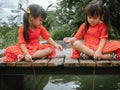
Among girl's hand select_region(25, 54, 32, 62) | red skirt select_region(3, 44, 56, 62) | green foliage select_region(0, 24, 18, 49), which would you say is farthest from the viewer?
green foliage select_region(0, 24, 18, 49)

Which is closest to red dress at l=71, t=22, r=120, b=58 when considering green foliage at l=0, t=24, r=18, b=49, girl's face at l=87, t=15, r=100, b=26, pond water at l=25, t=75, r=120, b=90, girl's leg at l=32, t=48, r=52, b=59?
girl's face at l=87, t=15, r=100, b=26

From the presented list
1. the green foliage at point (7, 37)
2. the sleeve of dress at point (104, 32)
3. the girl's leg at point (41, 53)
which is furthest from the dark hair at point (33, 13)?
the green foliage at point (7, 37)

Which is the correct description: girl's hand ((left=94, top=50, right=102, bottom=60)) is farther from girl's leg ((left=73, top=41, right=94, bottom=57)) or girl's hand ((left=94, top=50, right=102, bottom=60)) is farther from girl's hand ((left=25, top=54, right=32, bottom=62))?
girl's hand ((left=25, top=54, right=32, bottom=62))

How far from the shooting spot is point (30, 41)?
4.29 m

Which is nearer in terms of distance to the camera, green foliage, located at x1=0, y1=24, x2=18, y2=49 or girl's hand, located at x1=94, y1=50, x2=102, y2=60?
girl's hand, located at x1=94, y1=50, x2=102, y2=60

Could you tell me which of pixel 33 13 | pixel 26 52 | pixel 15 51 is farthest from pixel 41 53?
pixel 33 13

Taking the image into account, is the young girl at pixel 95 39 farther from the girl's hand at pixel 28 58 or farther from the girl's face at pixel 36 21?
the girl's hand at pixel 28 58

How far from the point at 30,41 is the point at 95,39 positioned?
0.82 metres

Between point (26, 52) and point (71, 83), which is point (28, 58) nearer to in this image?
point (26, 52)

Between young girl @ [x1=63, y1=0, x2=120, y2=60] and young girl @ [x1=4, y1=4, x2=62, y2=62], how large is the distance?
0.30 meters

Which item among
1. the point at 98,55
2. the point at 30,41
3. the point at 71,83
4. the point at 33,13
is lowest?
the point at 71,83

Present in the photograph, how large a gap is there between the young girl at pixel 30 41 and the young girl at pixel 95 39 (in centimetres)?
30

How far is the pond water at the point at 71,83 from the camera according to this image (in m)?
5.73

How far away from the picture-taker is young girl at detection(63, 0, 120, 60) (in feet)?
13.1
